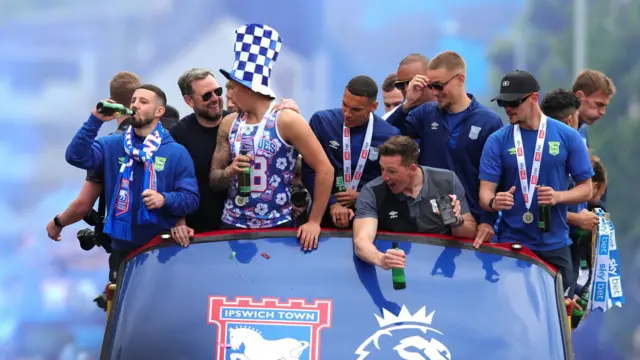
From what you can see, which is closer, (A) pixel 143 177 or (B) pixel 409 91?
(A) pixel 143 177

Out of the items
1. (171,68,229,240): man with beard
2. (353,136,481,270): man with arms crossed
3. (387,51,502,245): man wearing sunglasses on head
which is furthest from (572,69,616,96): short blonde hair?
(171,68,229,240): man with beard

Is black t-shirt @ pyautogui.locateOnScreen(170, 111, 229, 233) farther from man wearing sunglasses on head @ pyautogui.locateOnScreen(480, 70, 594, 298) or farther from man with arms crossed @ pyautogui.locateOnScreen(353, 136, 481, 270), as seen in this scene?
man wearing sunglasses on head @ pyautogui.locateOnScreen(480, 70, 594, 298)

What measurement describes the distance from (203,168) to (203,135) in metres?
0.24

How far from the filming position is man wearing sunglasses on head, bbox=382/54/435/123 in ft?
23.8

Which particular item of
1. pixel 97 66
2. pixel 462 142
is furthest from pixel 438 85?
pixel 97 66

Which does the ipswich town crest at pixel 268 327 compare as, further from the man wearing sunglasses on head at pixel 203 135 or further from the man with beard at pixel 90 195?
the man with beard at pixel 90 195

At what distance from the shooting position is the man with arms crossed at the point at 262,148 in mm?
6109

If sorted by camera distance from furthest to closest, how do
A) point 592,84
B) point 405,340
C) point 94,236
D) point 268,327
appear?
point 592,84 → point 94,236 → point 268,327 → point 405,340

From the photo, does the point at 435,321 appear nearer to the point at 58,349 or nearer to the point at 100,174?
the point at 100,174

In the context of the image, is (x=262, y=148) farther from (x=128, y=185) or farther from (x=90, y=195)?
(x=90, y=195)

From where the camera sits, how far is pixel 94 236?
7141 millimetres

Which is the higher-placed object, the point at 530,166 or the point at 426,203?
the point at 530,166

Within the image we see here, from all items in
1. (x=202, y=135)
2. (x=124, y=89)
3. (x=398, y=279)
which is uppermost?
(x=124, y=89)

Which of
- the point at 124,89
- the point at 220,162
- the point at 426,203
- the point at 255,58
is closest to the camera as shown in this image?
the point at 426,203
